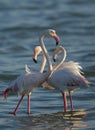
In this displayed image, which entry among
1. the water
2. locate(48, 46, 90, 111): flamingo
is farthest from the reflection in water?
locate(48, 46, 90, 111): flamingo

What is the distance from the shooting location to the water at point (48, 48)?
11.4 metres

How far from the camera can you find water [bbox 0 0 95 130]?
37.2ft

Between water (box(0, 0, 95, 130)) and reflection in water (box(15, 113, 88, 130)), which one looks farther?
water (box(0, 0, 95, 130))

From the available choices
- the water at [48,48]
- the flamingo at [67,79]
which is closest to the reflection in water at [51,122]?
the water at [48,48]

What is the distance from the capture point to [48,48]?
18438mm

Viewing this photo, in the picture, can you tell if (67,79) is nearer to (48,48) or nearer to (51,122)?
(51,122)

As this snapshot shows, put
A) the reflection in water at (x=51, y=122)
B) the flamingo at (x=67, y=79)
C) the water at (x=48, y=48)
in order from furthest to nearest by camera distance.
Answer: the flamingo at (x=67, y=79), the water at (x=48, y=48), the reflection in water at (x=51, y=122)

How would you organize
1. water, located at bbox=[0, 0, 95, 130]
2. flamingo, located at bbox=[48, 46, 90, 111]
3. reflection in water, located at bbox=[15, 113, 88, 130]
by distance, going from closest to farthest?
reflection in water, located at bbox=[15, 113, 88, 130] → water, located at bbox=[0, 0, 95, 130] → flamingo, located at bbox=[48, 46, 90, 111]

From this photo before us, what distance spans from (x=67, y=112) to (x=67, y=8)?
13.7 m

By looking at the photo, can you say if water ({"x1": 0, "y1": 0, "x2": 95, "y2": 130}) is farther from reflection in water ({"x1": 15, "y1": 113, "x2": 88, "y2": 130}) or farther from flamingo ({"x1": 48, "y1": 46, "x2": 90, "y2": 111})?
flamingo ({"x1": 48, "y1": 46, "x2": 90, "y2": 111})

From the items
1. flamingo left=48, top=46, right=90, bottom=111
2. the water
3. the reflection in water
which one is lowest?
the water

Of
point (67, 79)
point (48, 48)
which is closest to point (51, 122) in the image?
point (67, 79)

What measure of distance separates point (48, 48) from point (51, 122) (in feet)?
24.0

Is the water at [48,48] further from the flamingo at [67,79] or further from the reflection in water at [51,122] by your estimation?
the flamingo at [67,79]
